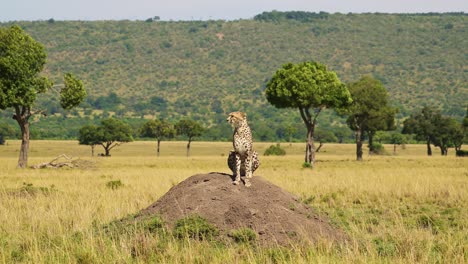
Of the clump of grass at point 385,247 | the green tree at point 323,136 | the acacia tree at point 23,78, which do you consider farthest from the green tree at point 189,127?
the clump of grass at point 385,247

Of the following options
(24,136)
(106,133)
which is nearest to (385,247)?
(24,136)

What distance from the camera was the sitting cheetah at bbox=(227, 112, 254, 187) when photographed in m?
13.5

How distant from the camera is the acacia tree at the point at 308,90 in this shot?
48475 mm

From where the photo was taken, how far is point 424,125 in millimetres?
87938

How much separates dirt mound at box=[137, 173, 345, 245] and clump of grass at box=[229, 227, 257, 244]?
0.14 meters

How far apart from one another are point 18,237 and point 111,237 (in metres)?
1.93

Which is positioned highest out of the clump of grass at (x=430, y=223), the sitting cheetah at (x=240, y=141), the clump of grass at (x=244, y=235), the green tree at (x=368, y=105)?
the green tree at (x=368, y=105)

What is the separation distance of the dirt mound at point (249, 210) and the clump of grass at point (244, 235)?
0.45 feet

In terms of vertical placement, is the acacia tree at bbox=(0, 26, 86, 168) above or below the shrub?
above

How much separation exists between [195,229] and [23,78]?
29095 mm

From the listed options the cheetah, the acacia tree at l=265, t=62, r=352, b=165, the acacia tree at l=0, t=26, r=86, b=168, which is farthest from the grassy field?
the acacia tree at l=265, t=62, r=352, b=165

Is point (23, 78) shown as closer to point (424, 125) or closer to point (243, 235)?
point (243, 235)

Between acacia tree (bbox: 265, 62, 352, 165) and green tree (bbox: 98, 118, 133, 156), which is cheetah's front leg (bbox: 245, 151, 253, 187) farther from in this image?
green tree (bbox: 98, 118, 133, 156)

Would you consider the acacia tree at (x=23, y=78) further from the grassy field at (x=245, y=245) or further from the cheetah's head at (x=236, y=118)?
the cheetah's head at (x=236, y=118)
